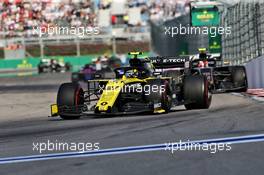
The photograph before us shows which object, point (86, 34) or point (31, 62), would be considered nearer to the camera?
point (86, 34)

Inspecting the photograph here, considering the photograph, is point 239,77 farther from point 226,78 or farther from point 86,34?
point 86,34

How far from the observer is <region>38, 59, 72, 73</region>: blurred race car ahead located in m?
45.8

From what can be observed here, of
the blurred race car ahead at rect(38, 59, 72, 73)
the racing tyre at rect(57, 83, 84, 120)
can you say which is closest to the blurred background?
the blurred race car ahead at rect(38, 59, 72, 73)

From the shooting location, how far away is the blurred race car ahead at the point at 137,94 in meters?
11.3

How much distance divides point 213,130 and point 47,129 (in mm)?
2941

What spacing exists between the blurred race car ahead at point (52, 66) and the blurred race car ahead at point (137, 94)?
111 ft

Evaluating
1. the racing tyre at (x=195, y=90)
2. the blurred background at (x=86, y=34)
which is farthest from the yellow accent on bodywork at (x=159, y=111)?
the blurred background at (x=86, y=34)

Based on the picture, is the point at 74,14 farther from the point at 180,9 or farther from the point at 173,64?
the point at 173,64

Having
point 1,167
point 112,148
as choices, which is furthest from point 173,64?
point 1,167

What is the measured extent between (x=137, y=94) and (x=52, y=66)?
35.1m

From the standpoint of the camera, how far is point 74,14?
157 ft

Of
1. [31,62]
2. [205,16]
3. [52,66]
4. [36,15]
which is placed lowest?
[52,66]

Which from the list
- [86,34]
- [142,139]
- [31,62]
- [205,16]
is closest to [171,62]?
[142,139]

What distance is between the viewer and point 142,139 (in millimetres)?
7887
